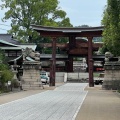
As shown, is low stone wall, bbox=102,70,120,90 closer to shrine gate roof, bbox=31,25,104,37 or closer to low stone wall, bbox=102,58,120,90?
low stone wall, bbox=102,58,120,90

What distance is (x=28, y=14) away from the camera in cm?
6975

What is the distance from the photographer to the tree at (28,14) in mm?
68750

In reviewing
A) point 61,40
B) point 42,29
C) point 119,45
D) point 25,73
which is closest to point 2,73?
point 25,73

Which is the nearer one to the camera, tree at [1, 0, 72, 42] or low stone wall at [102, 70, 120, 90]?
low stone wall at [102, 70, 120, 90]

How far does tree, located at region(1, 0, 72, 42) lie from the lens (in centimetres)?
6875

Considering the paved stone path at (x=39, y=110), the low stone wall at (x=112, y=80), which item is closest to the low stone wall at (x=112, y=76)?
the low stone wall at (x=112, y=80)

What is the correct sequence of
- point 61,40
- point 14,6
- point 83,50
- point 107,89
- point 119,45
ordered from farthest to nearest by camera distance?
point 61,40, point 14,6, point 83,50, point 107,89, point 119,45

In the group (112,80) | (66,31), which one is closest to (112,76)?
(112,80)

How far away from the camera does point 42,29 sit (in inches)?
1900

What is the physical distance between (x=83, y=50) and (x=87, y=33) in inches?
632

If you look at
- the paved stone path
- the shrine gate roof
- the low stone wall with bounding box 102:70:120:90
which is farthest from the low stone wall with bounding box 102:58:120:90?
the paved stone path

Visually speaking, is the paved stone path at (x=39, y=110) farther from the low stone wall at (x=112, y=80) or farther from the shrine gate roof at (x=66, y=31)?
the shrine gate roof at (x=66, y=31)

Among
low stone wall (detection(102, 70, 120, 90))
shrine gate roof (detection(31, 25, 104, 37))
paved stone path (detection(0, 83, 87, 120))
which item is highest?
shrine gate roof (detection(31, 25, 104, 37))

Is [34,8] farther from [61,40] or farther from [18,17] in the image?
[61,40]
